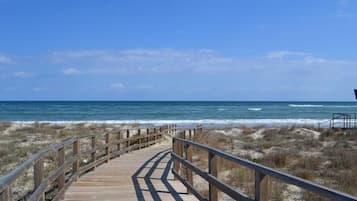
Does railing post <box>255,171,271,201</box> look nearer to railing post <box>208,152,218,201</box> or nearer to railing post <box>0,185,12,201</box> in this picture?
railing post <box>208,152,218,201</box>

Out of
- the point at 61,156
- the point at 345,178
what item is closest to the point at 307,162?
the point at 345,178

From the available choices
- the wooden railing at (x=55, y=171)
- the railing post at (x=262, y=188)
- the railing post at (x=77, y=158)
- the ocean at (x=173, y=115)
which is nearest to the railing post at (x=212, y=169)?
the railing post at (x=262, y=188)

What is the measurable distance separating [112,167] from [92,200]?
5.11m

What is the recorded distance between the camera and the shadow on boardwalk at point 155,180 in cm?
901

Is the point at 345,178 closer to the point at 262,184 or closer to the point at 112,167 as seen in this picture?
the point at 112,167

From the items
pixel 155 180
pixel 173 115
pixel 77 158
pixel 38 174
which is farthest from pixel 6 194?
pixel 173 115

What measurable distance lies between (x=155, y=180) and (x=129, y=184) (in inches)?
29.8

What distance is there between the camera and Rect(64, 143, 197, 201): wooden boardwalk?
29.4 ft

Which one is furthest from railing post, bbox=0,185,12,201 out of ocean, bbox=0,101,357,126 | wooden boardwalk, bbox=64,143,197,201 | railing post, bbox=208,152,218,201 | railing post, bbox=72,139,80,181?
ocean, bbox=0,101,357,126

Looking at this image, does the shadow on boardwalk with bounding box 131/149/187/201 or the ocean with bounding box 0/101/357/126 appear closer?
the shadow on boardwalk with bounding box 131/149/187/201

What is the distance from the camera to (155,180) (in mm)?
10969

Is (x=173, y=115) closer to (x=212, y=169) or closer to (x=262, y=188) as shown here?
(x=212, y=169)

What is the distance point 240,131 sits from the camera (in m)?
34.6

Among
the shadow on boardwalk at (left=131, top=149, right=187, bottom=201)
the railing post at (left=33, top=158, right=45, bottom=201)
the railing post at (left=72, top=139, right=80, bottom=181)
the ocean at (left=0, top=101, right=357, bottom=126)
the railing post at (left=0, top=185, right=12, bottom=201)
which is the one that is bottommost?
the ocean at (left=0, top=101, right=357, bottom=126)
